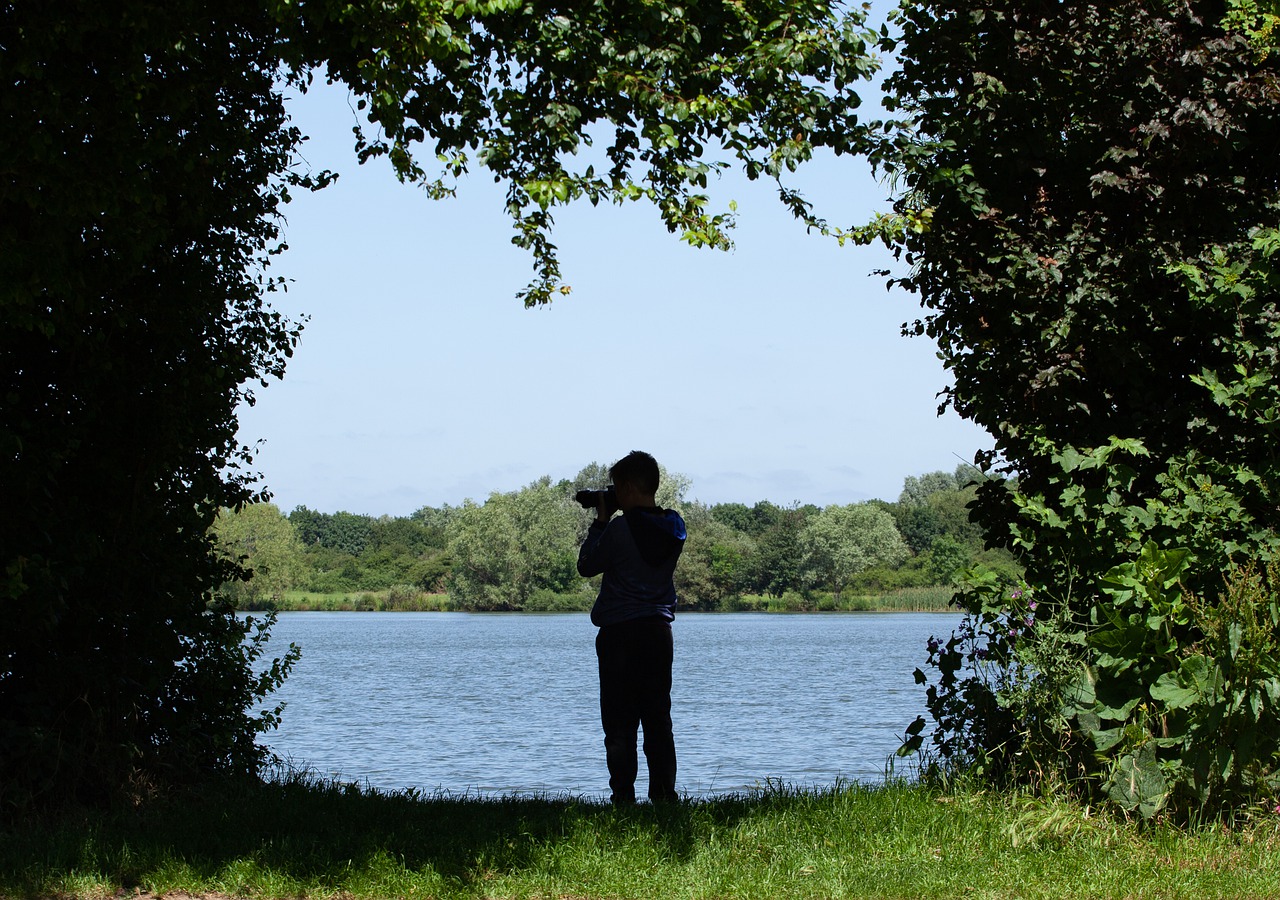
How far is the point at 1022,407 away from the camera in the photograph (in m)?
6.74

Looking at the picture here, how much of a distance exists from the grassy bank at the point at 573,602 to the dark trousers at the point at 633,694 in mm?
62808

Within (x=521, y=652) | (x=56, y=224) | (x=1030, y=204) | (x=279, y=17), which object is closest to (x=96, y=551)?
(x=56, y=224)

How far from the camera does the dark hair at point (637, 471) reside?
6776mm

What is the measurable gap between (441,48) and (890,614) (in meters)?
76.6

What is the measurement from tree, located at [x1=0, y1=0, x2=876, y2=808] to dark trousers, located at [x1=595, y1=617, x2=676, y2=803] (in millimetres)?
2229

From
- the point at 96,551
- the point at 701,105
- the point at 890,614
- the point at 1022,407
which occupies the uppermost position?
the point at 701,105

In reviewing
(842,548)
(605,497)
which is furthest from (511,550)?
(605,497)

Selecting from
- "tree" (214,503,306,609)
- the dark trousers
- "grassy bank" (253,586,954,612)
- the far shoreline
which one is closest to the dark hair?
the dark trousers

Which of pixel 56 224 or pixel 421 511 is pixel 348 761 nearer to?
pixel 56 224

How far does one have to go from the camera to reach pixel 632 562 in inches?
260

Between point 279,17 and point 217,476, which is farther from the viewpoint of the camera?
point 217,476

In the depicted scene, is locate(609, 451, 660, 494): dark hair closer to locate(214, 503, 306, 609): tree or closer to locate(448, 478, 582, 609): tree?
locate(214, 503, 306, 609): tree

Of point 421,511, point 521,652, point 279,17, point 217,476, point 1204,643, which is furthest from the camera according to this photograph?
point 421,511

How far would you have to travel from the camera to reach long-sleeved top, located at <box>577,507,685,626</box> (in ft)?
21.6
